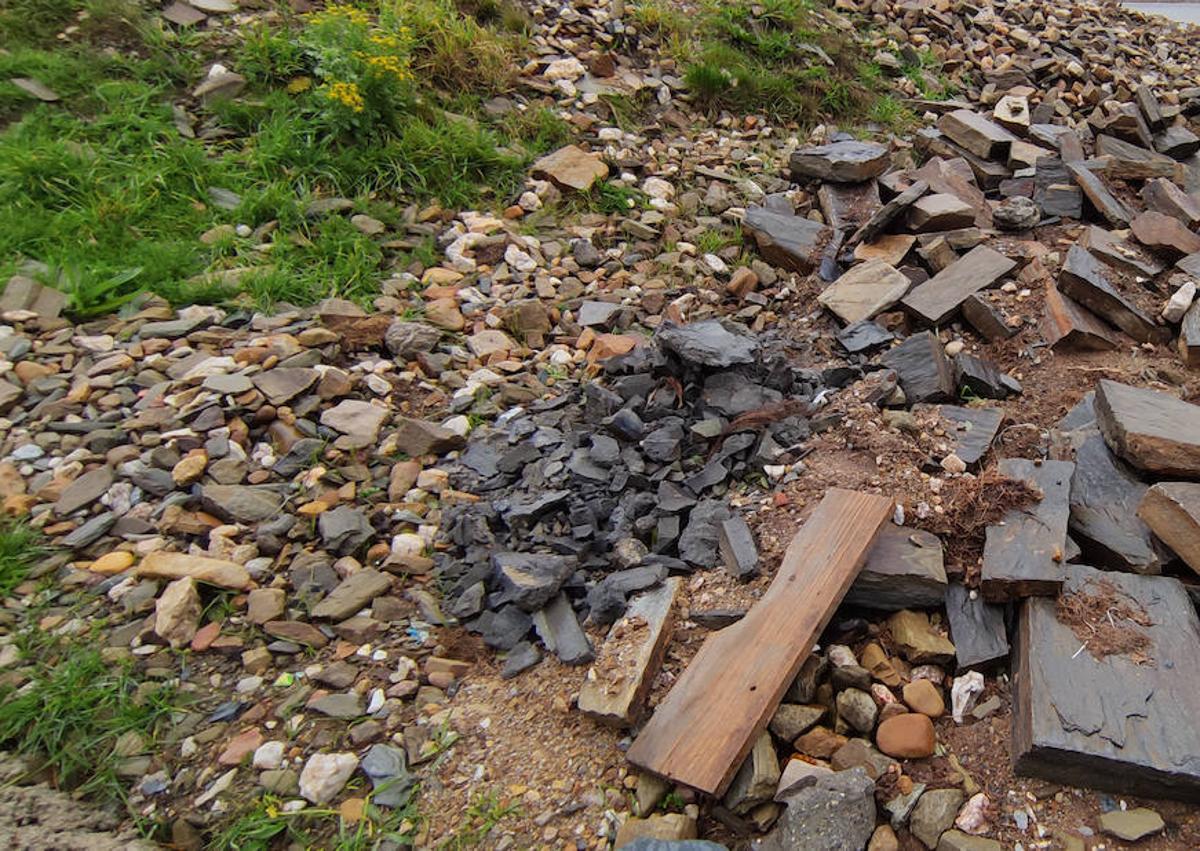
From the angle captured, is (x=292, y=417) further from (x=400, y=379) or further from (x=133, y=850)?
(x=133, y=850)

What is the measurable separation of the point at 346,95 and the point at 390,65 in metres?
0.37

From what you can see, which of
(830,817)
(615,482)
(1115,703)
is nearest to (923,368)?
(615,482)

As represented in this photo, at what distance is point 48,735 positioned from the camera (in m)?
2.33

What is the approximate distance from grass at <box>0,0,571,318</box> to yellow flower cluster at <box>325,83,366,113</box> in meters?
0.13

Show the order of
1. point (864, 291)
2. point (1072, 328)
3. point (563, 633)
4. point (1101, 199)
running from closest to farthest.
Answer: point (563, 633)
point (1072, 328)
point (864, 291)
point (1101, 199)

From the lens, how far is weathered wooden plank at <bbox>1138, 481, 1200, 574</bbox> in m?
2.27

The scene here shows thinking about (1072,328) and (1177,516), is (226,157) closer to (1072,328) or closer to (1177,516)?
(1072,328)

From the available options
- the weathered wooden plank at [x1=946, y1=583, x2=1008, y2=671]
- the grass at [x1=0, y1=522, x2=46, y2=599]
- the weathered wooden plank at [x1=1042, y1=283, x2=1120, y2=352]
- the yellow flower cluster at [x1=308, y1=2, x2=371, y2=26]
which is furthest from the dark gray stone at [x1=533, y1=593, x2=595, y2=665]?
the yellow flower cluster at [x1=308, y1=2, x2=371, y2=26]

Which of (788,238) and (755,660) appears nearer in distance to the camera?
(755,660)

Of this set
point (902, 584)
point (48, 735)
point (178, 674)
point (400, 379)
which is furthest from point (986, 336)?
point (48, 735)

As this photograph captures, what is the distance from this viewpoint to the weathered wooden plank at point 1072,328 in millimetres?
3410

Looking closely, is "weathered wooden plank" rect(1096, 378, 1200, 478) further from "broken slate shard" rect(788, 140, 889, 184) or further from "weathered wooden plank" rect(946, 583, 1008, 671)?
"broken slate shard" rect(788, 140, 889, 184)

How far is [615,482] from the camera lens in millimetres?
3021

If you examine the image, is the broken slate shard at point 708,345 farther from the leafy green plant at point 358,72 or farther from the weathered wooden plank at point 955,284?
the leafy green plant at point 358,72
